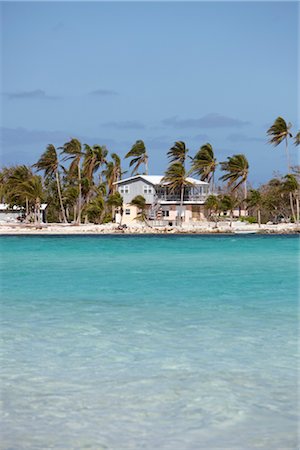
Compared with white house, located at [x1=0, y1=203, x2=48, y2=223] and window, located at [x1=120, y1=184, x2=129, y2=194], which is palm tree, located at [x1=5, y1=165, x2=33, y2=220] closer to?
white house, located at [x1=0, y1=203, x2=48, y2=223]

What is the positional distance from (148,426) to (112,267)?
1486 centimetres

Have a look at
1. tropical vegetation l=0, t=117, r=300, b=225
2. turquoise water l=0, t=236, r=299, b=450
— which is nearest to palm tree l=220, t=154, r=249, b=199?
tropical vegetation l=0, t=117, r=300, b=225

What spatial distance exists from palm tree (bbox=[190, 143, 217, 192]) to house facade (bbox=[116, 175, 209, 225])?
0.92 m

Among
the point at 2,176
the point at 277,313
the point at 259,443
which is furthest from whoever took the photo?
the point at 2,176

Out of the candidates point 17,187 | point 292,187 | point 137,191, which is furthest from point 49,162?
point 292,187

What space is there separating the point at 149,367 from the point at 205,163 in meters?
50.3

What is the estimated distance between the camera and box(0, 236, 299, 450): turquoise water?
4332 mm

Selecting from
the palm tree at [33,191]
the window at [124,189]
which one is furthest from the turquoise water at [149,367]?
the window at [124,189]

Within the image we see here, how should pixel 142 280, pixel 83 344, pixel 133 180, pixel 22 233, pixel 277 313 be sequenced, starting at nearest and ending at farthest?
pixel 83 344, pixel 277 313, pixel 142 280, pixel 22 233, pixel 133 180

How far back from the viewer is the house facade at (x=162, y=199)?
54.5 metres

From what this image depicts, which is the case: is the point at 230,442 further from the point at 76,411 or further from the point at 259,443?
the point at 76,411

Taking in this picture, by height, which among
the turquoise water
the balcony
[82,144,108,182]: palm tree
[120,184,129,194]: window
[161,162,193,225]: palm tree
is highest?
[82,144,108,182]: palm tree

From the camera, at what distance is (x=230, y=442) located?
4.14 m

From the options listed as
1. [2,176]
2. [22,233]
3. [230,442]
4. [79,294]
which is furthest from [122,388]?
[2,176]
